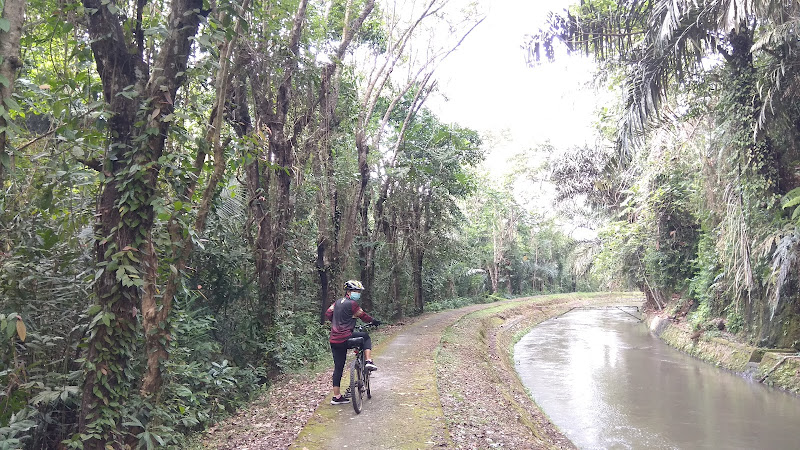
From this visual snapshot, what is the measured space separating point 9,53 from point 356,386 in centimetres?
485

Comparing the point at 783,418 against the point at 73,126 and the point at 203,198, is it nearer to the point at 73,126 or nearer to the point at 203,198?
the point at 203,198

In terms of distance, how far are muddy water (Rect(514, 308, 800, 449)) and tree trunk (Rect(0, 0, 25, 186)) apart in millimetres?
8167

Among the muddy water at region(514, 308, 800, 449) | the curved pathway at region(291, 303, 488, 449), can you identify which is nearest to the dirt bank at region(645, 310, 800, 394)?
the muddy water at region(514, 308, 800, 449)

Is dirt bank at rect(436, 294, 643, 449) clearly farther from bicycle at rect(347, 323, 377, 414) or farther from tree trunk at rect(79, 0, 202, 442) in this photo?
tree trunk at rect(79, 0, 202, 442)

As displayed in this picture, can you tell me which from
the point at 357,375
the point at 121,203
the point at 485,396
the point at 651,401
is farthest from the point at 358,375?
the point at 651,401

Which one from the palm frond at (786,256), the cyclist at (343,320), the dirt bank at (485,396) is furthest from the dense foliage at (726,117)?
the cyclist at (343,320)

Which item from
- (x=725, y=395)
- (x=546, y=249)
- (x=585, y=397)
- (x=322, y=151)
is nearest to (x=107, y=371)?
(x=322, y=151)

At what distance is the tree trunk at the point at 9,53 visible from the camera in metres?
2.80

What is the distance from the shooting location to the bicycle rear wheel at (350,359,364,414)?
6105 mm

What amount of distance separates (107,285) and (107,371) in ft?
2.15

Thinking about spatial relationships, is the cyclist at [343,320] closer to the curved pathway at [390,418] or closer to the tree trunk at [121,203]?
the curved pathway at [390,418]

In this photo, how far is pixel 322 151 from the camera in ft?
32.2

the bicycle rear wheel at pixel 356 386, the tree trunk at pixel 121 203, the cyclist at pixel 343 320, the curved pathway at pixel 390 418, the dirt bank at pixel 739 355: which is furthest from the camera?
the dirt bank at pixel 739 355

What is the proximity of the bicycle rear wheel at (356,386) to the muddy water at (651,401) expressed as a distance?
3.93 metres
